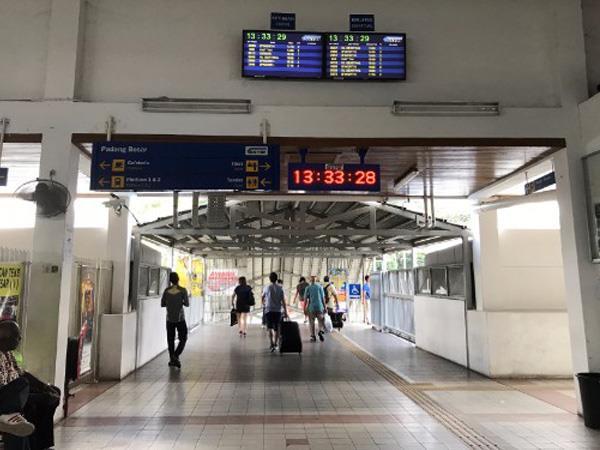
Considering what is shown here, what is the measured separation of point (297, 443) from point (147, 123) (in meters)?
3.75

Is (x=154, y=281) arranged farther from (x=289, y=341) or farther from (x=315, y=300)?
(x=315, y=300)

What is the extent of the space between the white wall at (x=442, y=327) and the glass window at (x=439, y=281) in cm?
19

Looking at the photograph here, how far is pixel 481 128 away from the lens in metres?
5.47

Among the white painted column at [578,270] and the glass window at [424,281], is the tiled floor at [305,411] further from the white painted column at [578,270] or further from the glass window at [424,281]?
the glass window at [424,281]

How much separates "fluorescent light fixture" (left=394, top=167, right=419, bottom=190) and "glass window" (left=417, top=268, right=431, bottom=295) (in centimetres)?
319

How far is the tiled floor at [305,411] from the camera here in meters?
4.47

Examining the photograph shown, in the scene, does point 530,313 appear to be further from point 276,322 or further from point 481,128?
point 276,322

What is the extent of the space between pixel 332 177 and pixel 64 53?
335 cm

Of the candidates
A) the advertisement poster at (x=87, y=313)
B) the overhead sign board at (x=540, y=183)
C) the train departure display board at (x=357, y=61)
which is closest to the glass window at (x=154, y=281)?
the advertisement poster at (x=87, y=313)

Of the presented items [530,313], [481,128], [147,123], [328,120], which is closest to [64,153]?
[147,123]

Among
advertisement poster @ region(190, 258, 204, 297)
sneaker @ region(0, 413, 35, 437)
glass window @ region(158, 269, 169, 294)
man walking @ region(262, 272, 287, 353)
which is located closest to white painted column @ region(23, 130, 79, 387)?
sneaker @ region(0, 413, 35, 437)

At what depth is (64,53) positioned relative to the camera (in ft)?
17.5

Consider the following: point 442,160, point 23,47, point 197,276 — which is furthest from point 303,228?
point 197,276

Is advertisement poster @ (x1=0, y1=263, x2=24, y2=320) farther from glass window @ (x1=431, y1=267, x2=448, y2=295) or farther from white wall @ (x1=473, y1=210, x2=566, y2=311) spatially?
glass window @ (x1=431, y1=267, x2=448, y2=295)
